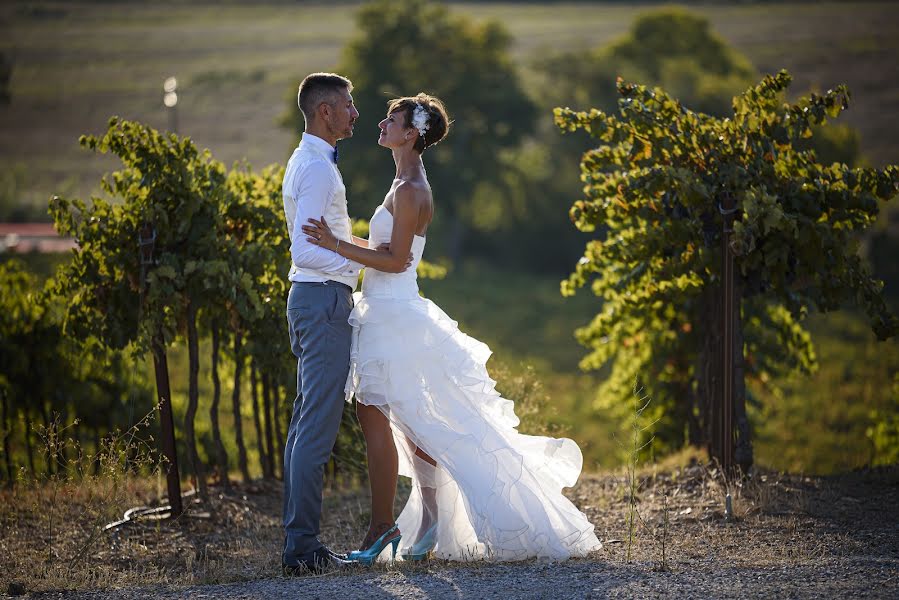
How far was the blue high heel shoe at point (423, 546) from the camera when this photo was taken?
5918 millimetres

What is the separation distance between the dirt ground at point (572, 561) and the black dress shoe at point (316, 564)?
9cm

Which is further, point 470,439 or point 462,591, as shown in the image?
point 470,439

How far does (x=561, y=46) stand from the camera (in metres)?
65.3

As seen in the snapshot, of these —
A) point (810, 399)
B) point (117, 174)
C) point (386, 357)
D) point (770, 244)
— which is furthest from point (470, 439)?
point (810, 399)

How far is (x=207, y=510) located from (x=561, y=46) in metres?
60.7

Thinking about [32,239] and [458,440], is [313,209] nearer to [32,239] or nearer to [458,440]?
[458,440]

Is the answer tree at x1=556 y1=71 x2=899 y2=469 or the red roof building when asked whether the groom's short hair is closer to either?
tree at x1=556 y1=71 x2=899 y2=469

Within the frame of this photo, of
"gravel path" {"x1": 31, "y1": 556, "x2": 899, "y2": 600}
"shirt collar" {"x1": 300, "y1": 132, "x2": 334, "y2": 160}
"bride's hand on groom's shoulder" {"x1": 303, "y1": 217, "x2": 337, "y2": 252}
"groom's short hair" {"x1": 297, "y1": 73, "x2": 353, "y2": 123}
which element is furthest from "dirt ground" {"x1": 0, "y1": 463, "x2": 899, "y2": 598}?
"groom's short hair" {"x1": 297, "y1": 73, "x2": 353, "y2": 123}

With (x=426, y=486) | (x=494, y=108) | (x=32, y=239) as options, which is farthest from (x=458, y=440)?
(x=494, y=108)

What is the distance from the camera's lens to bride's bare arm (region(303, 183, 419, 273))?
5633mm

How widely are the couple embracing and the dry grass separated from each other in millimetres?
274

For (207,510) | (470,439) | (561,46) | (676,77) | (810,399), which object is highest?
(561,46)

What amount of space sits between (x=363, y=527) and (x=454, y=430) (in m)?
1.84

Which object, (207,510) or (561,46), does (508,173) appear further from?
(207,510)
